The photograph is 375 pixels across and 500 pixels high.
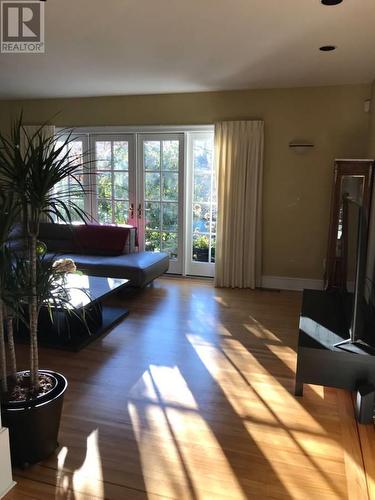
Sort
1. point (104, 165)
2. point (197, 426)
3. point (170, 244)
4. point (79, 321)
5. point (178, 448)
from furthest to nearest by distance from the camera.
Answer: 1. point (104, 165)
2. point (170, 244)
3. point (79, 321)
4. point (197, 426)
5. point (178, 448)

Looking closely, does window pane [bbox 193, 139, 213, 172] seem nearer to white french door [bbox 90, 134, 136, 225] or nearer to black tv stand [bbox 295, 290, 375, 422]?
white french door [bbox 90, 134, 136, 225]

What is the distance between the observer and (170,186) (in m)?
5.45

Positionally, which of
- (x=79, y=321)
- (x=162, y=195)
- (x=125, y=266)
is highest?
(x=162, y=195)

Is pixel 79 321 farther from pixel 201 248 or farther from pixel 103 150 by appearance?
pixel 103 150

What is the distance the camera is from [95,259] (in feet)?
15.9

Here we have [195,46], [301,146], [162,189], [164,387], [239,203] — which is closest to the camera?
[164,387]

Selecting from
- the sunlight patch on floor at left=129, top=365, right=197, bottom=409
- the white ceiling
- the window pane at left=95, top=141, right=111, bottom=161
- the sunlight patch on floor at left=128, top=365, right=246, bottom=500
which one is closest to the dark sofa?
the window pane at left=95, top=141, right=111, bottom=161

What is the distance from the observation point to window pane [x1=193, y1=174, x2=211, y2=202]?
5.31 metres

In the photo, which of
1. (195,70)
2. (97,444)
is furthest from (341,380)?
(195,70)

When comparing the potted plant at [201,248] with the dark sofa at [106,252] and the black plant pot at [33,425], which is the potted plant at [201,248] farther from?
the black plant pot at [33,425]

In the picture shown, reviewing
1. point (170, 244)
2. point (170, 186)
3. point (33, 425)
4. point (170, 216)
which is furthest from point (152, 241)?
point (33, 425)

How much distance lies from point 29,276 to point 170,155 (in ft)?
12.5

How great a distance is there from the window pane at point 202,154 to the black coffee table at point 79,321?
86.6 inches

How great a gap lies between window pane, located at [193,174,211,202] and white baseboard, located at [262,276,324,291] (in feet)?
4.36
